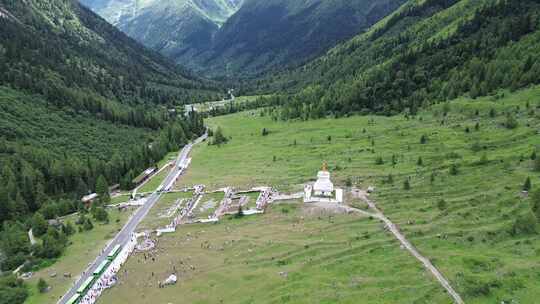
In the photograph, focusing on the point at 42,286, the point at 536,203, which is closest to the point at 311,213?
the point at 536,203

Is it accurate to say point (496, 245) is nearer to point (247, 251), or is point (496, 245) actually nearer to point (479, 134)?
point (247, 251)

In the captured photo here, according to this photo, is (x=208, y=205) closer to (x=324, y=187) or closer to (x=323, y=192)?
(x=323, y=192)

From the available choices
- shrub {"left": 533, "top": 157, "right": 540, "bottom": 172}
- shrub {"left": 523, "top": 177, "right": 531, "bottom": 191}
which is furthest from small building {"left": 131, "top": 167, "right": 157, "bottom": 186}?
shrub {"left": 533, "top": 157, "right": 540, "bottom": 172}

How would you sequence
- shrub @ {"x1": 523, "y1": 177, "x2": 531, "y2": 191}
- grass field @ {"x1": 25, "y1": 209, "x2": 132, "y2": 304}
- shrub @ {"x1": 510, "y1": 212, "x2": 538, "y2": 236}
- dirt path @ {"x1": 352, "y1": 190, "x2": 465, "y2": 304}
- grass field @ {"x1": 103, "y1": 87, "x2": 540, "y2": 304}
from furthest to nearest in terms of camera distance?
shrub @ {"x1": 523, "y1": 177, "x2": 531, "y2": 191}, grass field @ {"x1": 25, "y1": 209, "x2": 132, "y2": 304}, shrub @ {"x1": 510, "y1": 212, "x2": 538, "y2": 236}, grass field @ {"x1": 103, "y1": 87, "x2": 540, "y2": 304}, dirt path @ {"x1": 352, "y1": 190, "x2": 465, "y2": 304}

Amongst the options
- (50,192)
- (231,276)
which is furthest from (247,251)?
(50,192)

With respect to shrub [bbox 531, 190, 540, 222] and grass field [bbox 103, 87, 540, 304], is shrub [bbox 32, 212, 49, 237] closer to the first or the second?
grass field [bbox 103, 87, 540, 304]

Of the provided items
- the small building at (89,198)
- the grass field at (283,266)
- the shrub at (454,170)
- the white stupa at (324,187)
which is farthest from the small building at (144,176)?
the shrub at (454,170)

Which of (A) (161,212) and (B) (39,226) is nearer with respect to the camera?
(B) (39,226)
